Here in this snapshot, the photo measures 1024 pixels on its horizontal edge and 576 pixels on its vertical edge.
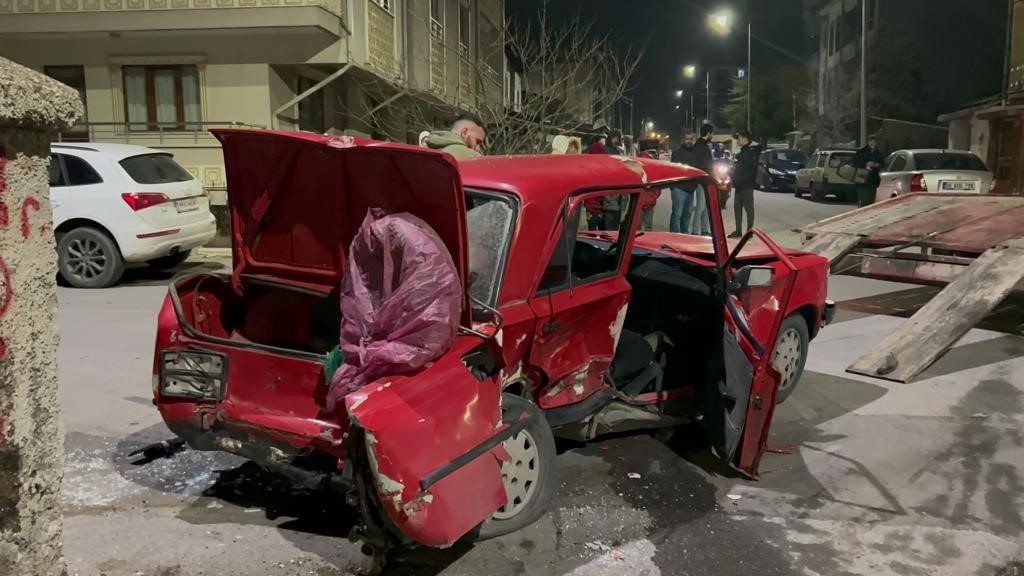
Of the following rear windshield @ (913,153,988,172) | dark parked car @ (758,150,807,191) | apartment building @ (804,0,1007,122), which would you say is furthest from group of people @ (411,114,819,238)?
apartment building @ (804,0,1007,122)

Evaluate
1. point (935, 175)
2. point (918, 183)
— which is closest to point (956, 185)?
point (935, 175)

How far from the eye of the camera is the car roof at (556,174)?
393 centimetres

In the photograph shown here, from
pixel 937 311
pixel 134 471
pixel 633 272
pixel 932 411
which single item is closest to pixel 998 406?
pixel 932 411

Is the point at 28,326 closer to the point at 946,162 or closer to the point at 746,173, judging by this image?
the point at 746,173

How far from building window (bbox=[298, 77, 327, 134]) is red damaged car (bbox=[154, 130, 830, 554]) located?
13350 mm

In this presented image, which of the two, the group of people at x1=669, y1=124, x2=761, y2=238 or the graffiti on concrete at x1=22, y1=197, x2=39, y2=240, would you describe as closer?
the graffiti on concrete at x1=22, y1=197, x2=39, y2=240

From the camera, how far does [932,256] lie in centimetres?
797

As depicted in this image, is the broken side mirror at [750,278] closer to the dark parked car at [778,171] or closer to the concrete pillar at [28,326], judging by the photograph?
the concrete pillar at [28,326]

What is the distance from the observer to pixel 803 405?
18.9ft

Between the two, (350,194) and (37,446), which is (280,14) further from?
(37,446)

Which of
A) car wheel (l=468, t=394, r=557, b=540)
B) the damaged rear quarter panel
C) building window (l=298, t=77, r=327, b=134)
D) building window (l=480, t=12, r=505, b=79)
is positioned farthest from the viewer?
building window (l=480, t=12, r=505, b=79)

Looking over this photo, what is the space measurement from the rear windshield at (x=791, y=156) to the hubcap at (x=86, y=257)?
73.1ft

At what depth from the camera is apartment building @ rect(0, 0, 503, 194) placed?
14.7m

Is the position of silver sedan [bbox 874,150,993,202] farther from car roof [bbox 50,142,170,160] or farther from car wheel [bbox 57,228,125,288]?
car wheel [bbox 57,228,125,288]
